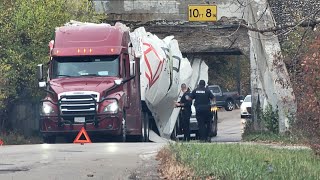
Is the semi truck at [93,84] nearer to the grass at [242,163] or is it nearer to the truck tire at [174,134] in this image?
the truck tire at [174,134]

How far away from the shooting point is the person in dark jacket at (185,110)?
97.8ft

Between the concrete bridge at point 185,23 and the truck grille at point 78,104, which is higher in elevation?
the concrete bridge at point 185,23

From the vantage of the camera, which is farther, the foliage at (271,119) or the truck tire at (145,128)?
the foliage at (271,119)

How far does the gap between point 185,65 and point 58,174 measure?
21.1 metres

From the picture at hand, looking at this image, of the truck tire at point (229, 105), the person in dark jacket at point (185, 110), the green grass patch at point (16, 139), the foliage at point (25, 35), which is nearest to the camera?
the person in dark jacket at point (185, 110)

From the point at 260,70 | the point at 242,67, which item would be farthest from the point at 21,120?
the point at 242,67

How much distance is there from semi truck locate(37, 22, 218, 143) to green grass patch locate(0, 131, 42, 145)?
4267mm

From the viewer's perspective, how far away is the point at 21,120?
111 ft

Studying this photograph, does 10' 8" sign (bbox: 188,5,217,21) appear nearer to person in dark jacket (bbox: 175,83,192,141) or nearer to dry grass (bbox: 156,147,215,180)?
person in dark jacket (bbox: 175,83,192,141)

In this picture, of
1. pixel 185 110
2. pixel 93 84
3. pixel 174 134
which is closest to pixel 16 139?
pixel 174 134

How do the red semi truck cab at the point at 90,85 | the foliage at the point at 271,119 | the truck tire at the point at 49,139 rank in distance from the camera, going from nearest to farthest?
the red semi truck cab at the point at 90,85 → the truck tire at the point at 49,139 → the foliage at the point at 271,119

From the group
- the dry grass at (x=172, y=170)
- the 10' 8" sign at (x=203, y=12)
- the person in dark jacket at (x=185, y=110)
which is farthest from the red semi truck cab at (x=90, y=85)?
the dry grass at (x=172, y=170)

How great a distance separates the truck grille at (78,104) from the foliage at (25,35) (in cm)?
659

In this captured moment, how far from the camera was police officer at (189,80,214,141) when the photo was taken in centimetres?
2659
